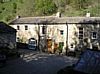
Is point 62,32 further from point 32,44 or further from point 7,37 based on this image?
point 7,37

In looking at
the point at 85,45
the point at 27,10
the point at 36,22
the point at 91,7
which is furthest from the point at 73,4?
the point at 85,45

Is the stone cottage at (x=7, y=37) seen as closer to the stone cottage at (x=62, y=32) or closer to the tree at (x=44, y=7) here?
the stone cottage at (x=62, y=32)

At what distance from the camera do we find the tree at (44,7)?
213 feet

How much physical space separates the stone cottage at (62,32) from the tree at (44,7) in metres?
14.5

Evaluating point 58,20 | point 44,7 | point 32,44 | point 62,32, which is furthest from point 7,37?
point 44,7

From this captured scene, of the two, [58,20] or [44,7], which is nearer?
[58,20]

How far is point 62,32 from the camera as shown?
45.3 meters

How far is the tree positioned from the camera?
65.1 metres

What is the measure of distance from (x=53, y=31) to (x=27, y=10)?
22.0 m

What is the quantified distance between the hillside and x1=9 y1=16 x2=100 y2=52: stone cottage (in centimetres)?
1487

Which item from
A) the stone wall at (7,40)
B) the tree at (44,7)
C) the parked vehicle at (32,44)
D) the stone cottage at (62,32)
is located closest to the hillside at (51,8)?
the tree at (44,7)

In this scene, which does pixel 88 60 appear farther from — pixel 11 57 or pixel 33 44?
pixel 33 44

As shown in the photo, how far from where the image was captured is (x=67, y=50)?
4434 cm

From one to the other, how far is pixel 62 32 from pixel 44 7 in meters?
21.0
